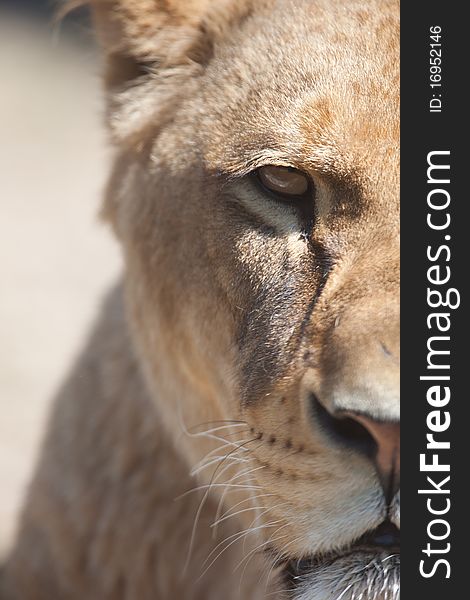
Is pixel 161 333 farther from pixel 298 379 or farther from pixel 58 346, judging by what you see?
pixel 58 346

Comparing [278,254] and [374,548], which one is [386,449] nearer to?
[374,548]

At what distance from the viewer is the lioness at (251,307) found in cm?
178

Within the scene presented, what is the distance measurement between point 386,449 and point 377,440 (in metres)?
0.02

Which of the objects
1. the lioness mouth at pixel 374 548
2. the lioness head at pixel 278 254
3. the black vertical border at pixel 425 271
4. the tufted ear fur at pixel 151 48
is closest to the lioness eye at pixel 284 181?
the lioness head at pixel 278 254

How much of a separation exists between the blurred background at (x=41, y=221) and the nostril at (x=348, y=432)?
1.12 m

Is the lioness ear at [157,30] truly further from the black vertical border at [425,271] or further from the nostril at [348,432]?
the nostril at [348,432]

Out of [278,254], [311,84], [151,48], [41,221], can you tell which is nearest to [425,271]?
[278,254]

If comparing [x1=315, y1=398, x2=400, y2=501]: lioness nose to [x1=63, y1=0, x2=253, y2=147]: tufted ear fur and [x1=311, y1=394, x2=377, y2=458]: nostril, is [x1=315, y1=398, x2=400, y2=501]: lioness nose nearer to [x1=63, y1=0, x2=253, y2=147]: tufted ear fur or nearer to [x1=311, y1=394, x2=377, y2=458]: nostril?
[x1=311, y1=394, x2=377, y2=458]: nostril

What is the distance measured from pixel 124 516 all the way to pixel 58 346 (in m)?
1.89

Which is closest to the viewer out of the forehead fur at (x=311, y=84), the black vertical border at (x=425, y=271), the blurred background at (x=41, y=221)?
the black vertical border at (x=425, y=271)

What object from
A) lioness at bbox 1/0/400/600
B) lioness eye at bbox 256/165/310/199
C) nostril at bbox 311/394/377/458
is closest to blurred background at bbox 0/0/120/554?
lioness at bbox 1/0/400/600

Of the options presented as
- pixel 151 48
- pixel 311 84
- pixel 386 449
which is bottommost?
pixel 386 449

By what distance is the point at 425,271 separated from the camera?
6.10ft

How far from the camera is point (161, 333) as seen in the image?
242 centimetres
